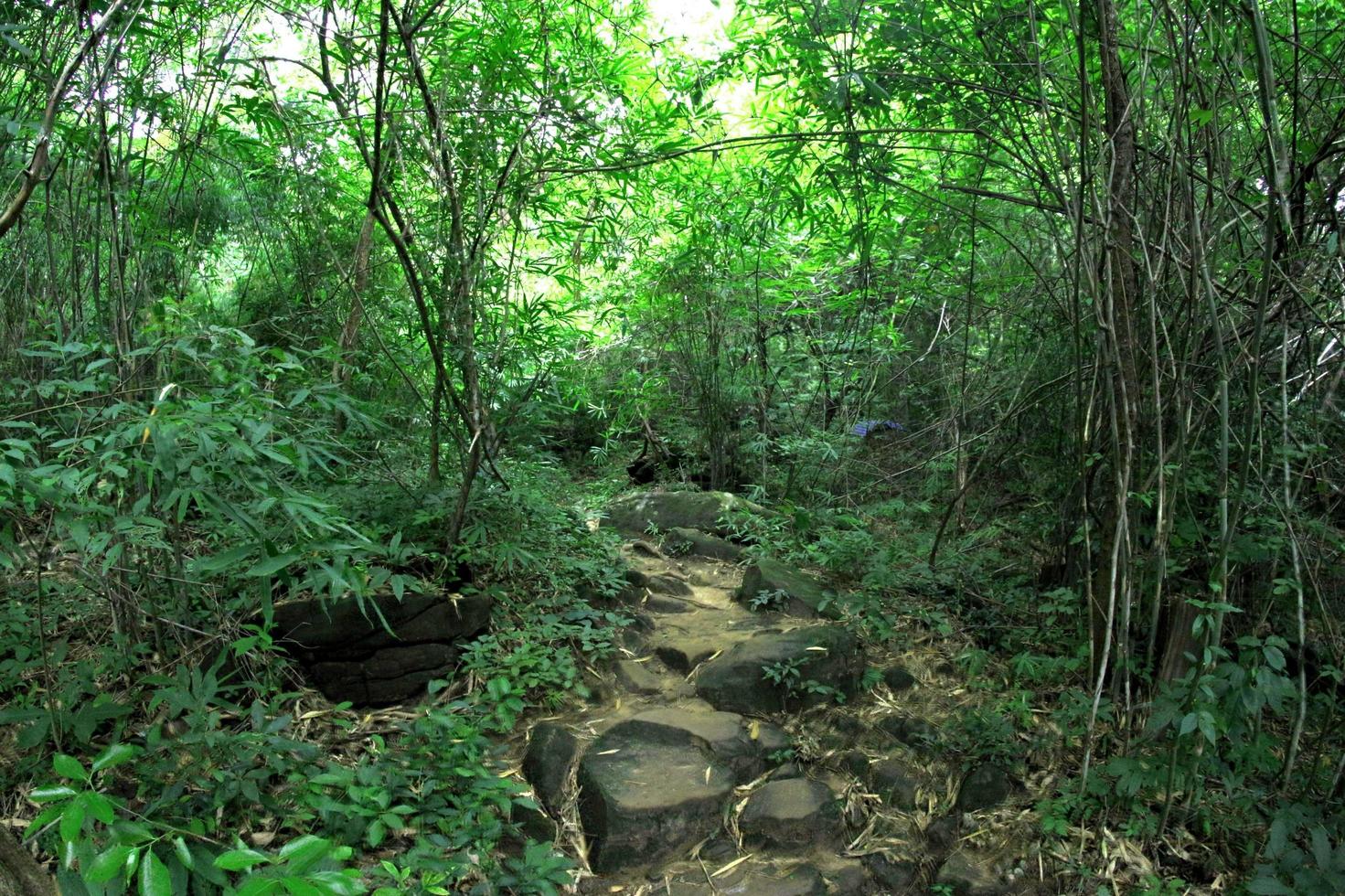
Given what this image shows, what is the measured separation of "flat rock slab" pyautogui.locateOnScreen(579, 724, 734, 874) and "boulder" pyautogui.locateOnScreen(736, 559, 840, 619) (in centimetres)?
118

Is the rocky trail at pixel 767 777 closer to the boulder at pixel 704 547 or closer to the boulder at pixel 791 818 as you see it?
the boulder at pixel 791 818

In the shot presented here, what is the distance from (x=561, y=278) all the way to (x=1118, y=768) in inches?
113

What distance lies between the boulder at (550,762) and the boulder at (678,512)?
8.22 feet

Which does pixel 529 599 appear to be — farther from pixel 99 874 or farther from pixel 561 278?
pixel 99 874

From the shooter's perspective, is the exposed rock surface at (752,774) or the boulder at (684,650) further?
the boulder at (684,650)

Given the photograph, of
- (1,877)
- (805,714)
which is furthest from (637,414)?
(1,877)

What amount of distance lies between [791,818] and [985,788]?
27.9 inches

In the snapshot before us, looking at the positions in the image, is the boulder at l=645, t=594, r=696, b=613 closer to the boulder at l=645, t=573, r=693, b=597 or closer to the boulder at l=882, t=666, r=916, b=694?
the boulder at l=645, t=573, r=693, b=597

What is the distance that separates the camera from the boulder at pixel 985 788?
2793mm

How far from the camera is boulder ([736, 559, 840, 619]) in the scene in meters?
4.02

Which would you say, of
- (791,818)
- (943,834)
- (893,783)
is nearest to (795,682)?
(893,783)

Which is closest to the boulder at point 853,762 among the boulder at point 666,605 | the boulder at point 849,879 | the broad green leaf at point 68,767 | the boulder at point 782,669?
the boulder at point 782,669

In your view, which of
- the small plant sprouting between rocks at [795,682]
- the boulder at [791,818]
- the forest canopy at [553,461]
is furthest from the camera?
the small plant sprouting between rocks at [795,682]

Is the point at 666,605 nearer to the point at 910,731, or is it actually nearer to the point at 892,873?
the point at 910,731
